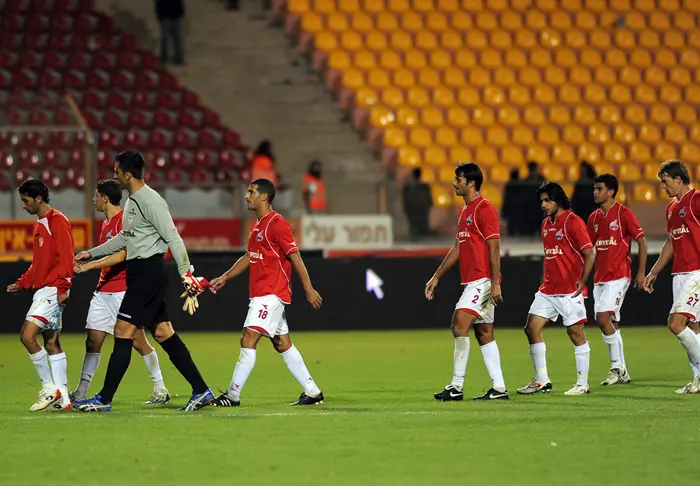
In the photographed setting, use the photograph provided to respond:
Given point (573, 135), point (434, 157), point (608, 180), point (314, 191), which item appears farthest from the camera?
point (573, 135)

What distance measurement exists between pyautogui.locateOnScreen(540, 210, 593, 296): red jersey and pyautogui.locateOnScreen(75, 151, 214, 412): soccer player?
3.33m

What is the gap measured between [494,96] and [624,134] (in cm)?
269

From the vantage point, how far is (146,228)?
9.74 m

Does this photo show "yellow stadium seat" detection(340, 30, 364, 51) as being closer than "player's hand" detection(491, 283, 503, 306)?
No

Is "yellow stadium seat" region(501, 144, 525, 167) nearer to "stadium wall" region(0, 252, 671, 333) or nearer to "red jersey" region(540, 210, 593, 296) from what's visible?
"stadium wall" region(0, 252, 671, 333)

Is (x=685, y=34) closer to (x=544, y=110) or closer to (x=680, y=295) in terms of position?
(x=544, y=110)

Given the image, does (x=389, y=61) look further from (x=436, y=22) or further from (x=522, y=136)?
(x=522, y=136)

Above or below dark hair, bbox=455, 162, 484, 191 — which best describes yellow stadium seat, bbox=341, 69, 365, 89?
above

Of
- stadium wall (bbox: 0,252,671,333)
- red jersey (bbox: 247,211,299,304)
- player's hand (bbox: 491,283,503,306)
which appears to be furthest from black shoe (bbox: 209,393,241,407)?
stadium wall (bbox: 0,252,671,333)

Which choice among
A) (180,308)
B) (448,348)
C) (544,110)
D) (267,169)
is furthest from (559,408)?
(544,110)

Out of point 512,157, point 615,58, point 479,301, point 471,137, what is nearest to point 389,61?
point 471,137

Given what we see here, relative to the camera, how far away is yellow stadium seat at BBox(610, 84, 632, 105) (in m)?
27.0

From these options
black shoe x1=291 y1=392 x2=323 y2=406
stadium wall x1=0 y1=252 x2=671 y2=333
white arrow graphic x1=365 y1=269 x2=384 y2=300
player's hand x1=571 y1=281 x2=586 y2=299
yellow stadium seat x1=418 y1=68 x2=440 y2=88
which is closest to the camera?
black shoe x1=291 y1=392 x2=323 y2=406

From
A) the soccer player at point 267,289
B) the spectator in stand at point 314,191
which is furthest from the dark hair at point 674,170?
the spectator in stand at point 314,191
